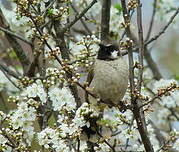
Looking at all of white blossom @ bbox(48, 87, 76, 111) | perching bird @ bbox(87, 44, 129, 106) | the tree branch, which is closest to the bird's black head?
perching bird @ bbox(87, 44, 129, 106)

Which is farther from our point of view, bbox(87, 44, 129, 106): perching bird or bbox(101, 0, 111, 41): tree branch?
bbox(101, 0, 111, 41): tree branch

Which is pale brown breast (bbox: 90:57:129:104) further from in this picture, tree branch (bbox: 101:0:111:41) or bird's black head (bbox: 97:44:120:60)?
tree branch (bbox: 101:0:111:41)

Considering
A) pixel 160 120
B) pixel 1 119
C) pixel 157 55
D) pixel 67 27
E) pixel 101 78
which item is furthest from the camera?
pixel 157 55

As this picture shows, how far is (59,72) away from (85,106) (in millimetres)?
266

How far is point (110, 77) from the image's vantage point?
336cm

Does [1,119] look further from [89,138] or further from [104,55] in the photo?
[104,55]

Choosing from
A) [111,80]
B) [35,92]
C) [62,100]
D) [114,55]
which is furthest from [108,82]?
[35,92]

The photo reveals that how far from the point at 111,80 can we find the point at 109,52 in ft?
0.80

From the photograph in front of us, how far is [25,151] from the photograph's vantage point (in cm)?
296

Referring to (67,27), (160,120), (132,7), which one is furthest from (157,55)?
(132,7)

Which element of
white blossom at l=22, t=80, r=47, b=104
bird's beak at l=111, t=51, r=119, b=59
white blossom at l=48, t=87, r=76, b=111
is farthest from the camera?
bird's beak at l=111, t=51, r=119, b=59

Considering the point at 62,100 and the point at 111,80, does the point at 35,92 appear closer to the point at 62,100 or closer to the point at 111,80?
the point at 62,100

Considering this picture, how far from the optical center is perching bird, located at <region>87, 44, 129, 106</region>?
332 centimetres

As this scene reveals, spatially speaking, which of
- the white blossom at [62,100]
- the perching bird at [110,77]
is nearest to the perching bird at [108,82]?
the perching bird at [110,77]
